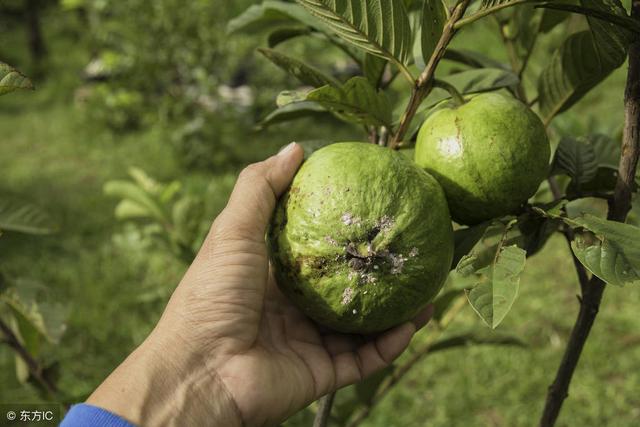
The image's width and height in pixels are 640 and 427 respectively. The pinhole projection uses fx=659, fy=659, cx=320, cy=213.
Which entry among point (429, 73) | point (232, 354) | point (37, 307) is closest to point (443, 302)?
point (232, 354)

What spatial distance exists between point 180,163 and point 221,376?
3509mm

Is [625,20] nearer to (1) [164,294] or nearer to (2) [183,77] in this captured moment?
(1) [164,294]

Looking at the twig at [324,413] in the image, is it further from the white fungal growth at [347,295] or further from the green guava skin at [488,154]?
the green guava skin at [488,154]

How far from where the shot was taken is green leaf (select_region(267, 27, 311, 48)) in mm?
1407

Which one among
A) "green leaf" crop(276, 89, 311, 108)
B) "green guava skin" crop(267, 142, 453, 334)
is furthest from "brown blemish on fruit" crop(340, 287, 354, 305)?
"green leaf" crop(276, 89, 311, 108)

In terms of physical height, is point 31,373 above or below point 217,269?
below

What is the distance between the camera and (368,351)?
4.13ft

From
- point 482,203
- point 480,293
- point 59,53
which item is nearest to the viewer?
point 480,293

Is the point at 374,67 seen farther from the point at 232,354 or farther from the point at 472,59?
the point at 232,354

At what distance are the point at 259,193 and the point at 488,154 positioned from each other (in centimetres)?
39

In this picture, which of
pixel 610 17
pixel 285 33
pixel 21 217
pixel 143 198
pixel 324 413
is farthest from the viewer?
pixel 143 198

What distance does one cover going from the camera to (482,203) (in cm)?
104

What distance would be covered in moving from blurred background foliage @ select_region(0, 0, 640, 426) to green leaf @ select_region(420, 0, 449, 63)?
0.45m

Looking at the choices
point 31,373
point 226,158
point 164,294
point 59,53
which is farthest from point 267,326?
point 59,53
